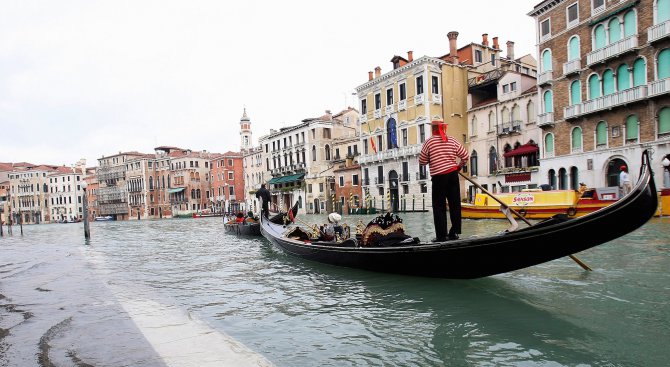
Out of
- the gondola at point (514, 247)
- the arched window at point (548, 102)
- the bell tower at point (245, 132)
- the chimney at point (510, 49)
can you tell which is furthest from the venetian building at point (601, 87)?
the bell tower at point (245, 132)

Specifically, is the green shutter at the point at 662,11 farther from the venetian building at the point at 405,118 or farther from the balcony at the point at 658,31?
the venetian building at the point at 405,118

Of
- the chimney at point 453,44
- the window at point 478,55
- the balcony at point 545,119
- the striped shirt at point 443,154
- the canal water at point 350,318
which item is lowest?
the canal water at point 350,318

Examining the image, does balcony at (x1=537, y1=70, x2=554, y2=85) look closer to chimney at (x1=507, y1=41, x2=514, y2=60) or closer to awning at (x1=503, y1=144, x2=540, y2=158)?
awning at (x1=503, y1=144, x2=540, y2=158)

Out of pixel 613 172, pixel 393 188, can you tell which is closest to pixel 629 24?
pixel 613 172

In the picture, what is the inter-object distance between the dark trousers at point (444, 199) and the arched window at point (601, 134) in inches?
577

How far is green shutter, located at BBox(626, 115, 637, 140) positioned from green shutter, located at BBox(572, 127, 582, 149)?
1913 millimetres

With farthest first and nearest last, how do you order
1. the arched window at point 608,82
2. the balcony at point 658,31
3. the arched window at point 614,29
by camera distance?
the arched window at point 608,82 → the arched window at point 614,29 → the balcony at point 658,31

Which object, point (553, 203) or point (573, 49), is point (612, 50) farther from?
point (553, 203)

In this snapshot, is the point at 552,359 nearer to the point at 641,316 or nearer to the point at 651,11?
the point at 641,316

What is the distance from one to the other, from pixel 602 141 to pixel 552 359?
1652 cm

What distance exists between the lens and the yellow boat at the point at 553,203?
40.7ft

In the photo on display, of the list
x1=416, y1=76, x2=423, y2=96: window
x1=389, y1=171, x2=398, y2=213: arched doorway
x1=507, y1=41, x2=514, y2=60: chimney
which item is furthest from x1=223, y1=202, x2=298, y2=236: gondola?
x1=507, y1=41, x2=514, y2=60: chimney

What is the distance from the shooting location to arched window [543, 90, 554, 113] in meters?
18.8

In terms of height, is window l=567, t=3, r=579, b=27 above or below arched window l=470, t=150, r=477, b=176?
above
